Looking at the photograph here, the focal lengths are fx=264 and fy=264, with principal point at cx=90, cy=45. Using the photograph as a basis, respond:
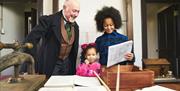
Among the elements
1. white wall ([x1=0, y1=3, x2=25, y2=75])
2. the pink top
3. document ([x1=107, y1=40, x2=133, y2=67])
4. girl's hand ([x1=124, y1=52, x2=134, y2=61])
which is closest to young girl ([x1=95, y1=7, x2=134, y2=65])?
the pink top

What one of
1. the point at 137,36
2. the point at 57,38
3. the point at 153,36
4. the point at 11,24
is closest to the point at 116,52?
the point at 57,38

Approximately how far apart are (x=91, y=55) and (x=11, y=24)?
9.95ft

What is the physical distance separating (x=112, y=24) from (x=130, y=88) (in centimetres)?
100

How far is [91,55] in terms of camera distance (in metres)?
2.06

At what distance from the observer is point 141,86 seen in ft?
3.33

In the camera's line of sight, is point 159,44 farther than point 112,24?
Yes

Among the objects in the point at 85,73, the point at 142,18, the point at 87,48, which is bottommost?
the point at 85,73

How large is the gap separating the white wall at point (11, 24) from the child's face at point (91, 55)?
2.41m

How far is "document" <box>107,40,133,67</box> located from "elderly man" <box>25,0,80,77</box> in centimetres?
58

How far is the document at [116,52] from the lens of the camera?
1.24m

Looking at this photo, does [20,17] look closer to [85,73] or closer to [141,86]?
[85,73]

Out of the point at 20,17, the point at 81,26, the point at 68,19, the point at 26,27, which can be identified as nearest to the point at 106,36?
the point at 68,19

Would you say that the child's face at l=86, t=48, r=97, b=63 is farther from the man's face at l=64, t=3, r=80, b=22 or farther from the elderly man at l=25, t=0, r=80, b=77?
the man's face at l=64, t=3, r=80, b=22

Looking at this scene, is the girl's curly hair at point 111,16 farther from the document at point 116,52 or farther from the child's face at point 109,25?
the document at point 116,52
